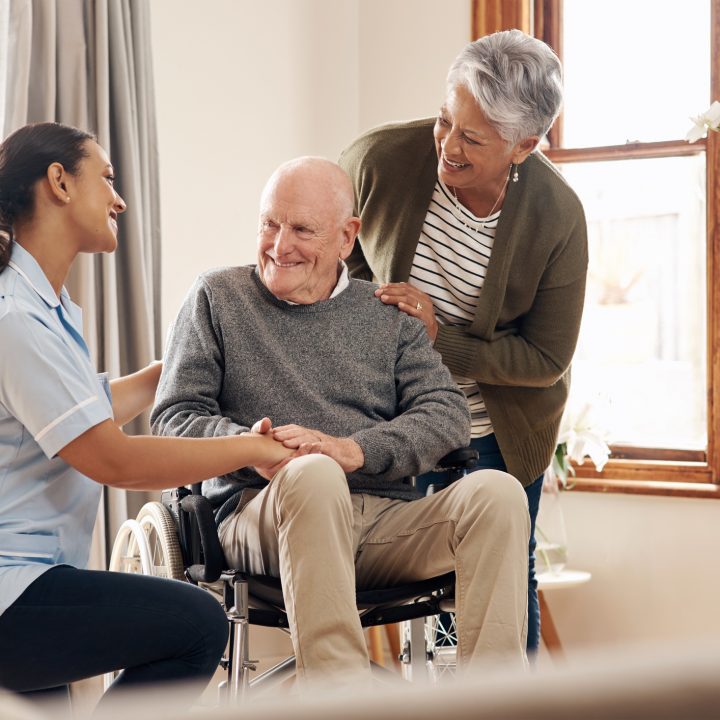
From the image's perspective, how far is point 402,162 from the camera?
2.12 m

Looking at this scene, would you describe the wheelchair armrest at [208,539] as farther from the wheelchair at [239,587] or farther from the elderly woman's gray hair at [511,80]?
the elderly woman's gray hair at [511,80]

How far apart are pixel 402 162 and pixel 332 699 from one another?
2.00 m

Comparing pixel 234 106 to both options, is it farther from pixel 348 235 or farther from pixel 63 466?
pixel 63 466

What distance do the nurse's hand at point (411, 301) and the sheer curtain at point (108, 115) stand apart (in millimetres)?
912

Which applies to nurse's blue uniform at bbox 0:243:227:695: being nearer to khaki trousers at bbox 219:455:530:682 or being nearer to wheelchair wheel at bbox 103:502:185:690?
khaki trousers at bbox 219:455:530:682

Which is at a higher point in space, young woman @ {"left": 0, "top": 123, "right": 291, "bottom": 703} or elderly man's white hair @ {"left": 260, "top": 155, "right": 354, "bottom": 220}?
elderly man's white hair @ {"left": 260, "top": 155, "right": 354, "bottom": 220}

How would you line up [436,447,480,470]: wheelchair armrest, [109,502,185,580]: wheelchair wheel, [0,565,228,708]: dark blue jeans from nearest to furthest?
[0,565,228,708]: dark blue jeans, [109,502,185,580]: wheelchair wheel, [436,447,480,470]: wheelchair armrest

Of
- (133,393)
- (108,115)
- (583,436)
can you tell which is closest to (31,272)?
(133,393)

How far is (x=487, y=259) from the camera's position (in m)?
2.10

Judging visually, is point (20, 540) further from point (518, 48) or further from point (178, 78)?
point (178, 78)

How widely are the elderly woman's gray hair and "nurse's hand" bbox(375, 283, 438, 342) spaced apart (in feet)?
1.16

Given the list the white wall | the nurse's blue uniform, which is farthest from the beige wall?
the nurse's blue uniform

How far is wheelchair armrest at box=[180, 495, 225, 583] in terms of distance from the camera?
1.65m

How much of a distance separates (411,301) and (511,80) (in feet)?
1.54
